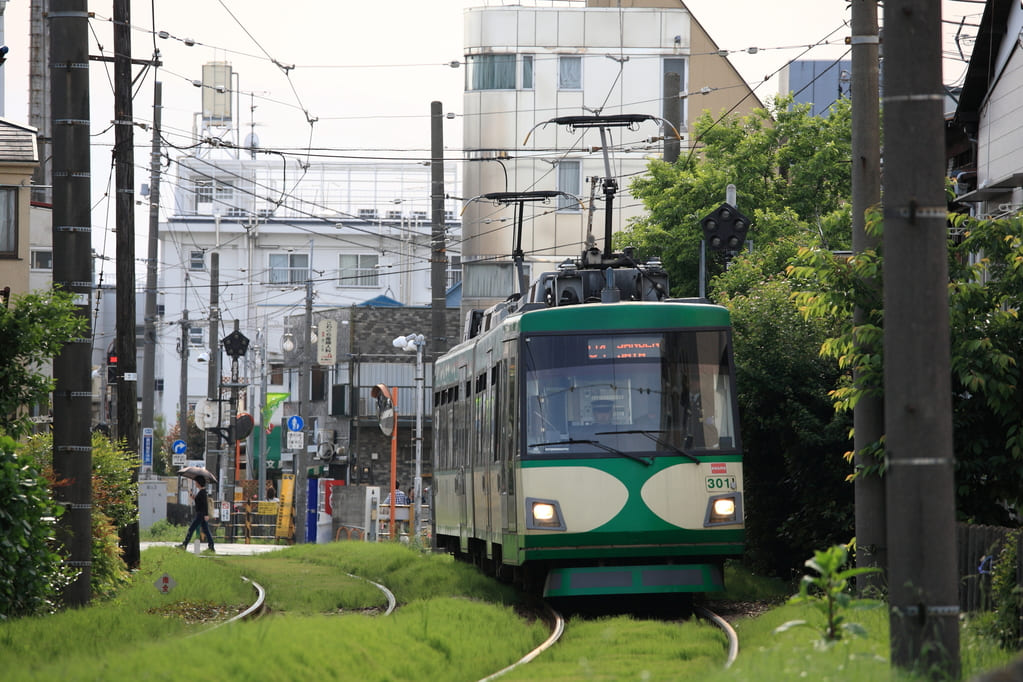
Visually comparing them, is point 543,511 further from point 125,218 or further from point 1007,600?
point 125,218

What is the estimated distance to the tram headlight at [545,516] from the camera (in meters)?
14.6

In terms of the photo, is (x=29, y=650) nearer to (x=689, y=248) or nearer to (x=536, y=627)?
(x=536, y=627)

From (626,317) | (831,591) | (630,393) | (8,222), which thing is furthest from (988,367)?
(8,222)

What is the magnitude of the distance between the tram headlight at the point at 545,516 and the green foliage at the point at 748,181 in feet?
62.8

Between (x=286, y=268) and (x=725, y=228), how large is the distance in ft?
200

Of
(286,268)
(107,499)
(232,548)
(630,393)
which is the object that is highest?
(286,268)

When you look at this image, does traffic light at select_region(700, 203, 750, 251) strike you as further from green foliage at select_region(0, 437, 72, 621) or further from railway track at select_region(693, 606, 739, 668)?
green foliage at select_region(0, 437, 72, 621)

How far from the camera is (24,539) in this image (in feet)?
43.4

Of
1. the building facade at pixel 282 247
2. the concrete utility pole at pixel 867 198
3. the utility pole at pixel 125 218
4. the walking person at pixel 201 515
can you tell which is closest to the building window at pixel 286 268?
the building facade at pixel 282 247

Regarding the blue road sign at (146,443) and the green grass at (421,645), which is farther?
the blue road sign at (146,443)

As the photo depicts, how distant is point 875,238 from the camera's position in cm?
1341

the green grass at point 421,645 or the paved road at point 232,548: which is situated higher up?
the green grass at point 421,645

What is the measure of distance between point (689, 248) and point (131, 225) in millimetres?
14506

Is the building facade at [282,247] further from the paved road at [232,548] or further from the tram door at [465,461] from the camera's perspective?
the tram door at [465,461]
